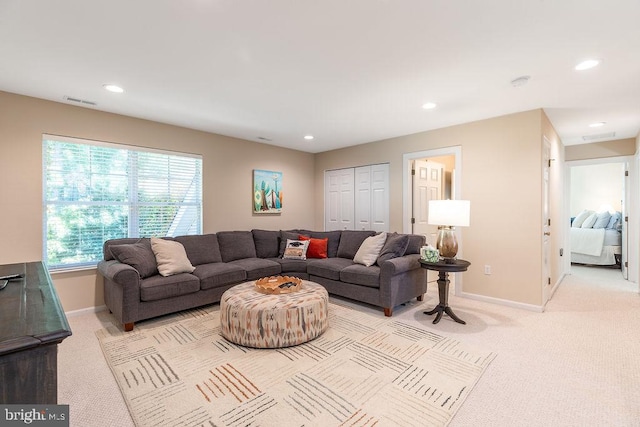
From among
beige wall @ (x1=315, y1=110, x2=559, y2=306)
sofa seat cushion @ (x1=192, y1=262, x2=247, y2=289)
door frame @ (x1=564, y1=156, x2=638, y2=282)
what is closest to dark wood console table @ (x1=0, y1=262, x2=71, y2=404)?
sofa seat cushion @ (x1=192, y1=262, x2=247, y2=289)

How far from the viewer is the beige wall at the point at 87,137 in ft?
10.1

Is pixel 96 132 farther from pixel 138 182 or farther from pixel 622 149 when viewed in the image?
pixel 622 149

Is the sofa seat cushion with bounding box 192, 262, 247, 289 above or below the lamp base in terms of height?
below

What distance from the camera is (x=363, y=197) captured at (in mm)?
5469

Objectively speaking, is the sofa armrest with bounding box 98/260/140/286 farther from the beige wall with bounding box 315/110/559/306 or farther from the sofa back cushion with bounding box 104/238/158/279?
the beige wall with bounding box 315/110/559/306

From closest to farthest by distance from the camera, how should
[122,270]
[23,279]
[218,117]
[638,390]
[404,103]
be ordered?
1. [23,279]
2. [638,390]
3. [122,270]
4. [404,103]
5. [218,117]

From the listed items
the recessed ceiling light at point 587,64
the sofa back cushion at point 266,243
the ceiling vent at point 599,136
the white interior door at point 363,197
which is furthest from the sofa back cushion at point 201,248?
the ceiling vent at point 599,136

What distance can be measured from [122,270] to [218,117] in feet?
7.05

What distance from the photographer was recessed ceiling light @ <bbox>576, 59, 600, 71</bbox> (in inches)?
93.9

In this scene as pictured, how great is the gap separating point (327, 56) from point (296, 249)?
2868 mm

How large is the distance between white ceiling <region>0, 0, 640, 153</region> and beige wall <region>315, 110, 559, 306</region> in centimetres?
32

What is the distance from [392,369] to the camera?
2.27 m

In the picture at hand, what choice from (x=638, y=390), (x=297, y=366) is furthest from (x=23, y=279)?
(x=638, y=390)

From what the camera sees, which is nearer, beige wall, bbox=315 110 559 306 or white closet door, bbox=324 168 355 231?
beige wall, bbox=315 110 559 306
